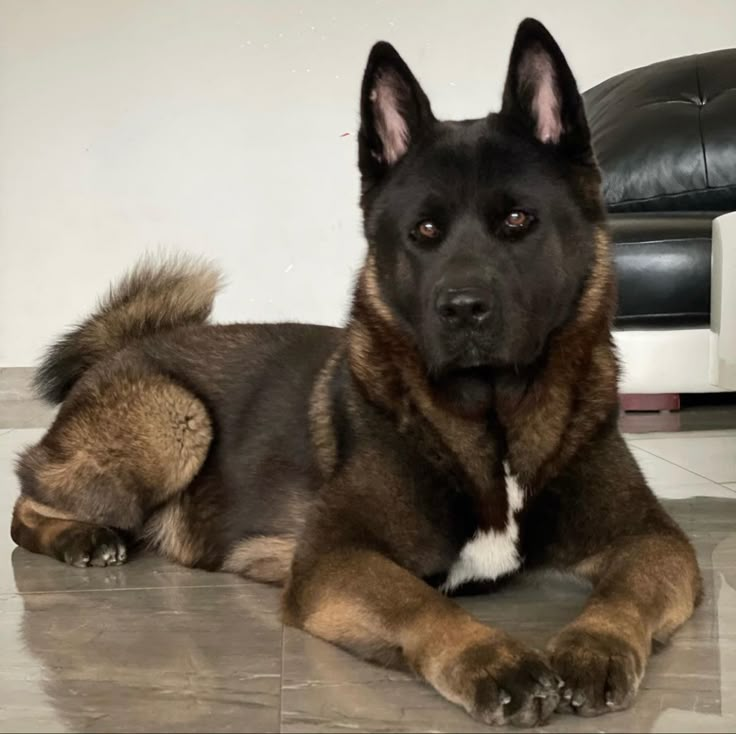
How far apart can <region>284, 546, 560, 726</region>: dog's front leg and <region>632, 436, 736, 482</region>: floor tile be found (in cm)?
186

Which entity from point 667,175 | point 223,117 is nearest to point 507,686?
point 667,175

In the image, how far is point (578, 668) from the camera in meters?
1.48

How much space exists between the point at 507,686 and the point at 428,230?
3.16 feet

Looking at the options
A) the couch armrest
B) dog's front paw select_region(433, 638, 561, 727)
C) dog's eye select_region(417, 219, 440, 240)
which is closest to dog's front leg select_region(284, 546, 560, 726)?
dog's front paw select_region(433, 638, 561, 727)

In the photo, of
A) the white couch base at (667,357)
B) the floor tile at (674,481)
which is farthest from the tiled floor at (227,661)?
the white couch base at (667,357)

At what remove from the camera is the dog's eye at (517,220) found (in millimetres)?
1989

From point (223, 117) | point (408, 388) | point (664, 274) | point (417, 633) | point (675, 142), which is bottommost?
point (417, 633)

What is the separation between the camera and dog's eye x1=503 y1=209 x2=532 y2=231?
1.99m

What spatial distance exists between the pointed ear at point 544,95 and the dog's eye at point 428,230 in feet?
0.98

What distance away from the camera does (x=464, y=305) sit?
1.85 meters

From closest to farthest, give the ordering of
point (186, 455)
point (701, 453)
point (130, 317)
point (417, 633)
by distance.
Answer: point (417, 633) → point (186, 455) → point (130, 317) → point (701, 453)

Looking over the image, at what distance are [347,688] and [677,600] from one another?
0.62m

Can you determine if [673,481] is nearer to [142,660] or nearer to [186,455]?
[186,455]

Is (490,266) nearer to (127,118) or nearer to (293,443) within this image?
(293,443)
